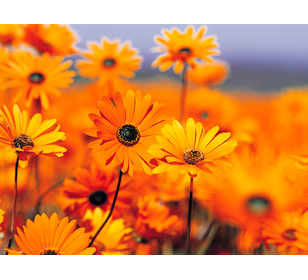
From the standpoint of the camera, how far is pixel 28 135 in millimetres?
977

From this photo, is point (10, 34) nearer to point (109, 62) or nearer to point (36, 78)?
point (36, 78)

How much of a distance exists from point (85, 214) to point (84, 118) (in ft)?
0.96

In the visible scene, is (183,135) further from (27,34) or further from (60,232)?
(27,34)

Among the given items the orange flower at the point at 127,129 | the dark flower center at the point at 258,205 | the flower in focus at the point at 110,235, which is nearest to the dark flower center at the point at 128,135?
the orange flower at the point at 127,129

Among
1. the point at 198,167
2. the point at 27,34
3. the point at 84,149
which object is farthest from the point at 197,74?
the point at 27,34

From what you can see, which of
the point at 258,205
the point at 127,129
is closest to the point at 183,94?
the point at 127,129

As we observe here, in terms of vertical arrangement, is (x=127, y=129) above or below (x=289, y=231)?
above

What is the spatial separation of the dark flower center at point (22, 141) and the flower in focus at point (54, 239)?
0.74 ft

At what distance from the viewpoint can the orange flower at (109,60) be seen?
1.02m

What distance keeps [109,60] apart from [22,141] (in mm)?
348

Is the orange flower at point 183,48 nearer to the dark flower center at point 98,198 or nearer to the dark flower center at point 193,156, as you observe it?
the dark flower center at point 193,156

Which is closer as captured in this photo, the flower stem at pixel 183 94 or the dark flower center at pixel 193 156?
the dark flower center at pixel 193 156

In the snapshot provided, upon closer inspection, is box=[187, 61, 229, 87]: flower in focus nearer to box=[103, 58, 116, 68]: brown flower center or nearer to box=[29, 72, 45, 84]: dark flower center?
box=[103, 58, 116, 68]: brown flower center
